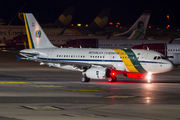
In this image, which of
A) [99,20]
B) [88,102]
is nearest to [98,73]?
[88,102]

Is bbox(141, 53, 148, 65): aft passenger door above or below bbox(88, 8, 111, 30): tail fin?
below

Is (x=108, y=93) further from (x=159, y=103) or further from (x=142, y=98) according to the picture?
(x=159, y=103)

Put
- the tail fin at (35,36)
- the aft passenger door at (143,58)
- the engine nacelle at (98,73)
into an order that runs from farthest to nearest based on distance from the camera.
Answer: the tail fin at (35,36) → the aft passenger door at (143,58) → the engine nacelle at (98,73)

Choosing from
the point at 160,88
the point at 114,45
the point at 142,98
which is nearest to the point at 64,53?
the point at 160,88

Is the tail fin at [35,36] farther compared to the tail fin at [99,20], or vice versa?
the tail fin at [99,20]

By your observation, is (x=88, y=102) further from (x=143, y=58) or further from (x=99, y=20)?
(x=99, y=20)

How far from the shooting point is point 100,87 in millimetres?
29172

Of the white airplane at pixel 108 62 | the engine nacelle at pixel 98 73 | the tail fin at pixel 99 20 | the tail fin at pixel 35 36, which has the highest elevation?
the tail fin at pixel 99 20

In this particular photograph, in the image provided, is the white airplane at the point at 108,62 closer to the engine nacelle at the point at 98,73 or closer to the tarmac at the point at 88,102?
the engine nacelle at the point at 98,73

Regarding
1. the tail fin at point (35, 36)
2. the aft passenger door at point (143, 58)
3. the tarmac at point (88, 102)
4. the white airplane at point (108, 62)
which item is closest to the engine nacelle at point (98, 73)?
the white airplane at point (108, 62)

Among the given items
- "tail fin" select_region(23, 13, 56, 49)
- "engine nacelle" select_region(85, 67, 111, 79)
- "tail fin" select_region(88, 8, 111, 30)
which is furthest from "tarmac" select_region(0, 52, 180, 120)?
"tail fin" select_region(88, 8, 111, 30)

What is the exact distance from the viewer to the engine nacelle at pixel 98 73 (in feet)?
105

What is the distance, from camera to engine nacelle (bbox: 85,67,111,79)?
3203 cm

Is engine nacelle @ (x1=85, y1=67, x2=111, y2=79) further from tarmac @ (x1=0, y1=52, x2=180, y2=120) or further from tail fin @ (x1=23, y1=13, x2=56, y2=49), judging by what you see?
tail fin @ (x1=23, y1=13, x2=56, y2=49)
